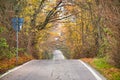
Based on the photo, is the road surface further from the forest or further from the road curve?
the forest

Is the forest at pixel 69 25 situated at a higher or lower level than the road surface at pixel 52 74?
higher

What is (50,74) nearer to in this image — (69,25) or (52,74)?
(52,74)

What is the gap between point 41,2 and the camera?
119ft

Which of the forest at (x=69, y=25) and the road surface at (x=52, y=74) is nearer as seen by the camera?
the road surface at (x=52, y=74)

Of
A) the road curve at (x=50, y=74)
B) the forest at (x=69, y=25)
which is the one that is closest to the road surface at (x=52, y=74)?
the road curve at (x=50, y=74)

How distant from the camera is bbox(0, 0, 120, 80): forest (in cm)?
1636

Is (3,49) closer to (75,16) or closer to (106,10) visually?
(106,10)

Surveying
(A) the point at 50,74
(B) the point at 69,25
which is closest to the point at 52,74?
(A) the point at 50,74

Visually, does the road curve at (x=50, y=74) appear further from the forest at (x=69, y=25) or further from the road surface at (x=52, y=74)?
the forest at (x=69, y=25)

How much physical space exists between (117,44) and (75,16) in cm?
2418

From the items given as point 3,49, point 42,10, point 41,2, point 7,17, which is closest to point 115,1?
point 3,49

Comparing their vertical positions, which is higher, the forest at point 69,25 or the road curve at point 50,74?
the forest at point 69,25

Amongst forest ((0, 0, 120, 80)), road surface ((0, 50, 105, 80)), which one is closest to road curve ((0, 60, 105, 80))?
road surface ((0, 50, 105, 80))

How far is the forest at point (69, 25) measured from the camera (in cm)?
1636
